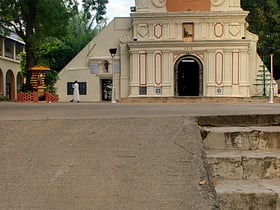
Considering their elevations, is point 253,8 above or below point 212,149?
above

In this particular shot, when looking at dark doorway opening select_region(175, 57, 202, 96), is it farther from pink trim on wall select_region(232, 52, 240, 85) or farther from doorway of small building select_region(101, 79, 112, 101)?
doorway of small building select_region(101, 79, 112, 101)

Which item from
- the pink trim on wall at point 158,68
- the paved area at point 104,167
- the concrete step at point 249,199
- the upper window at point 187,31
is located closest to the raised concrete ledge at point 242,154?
the paved area at point 104,167

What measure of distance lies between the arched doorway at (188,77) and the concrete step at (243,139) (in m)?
28.2

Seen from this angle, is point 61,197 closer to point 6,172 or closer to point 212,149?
point 6,172

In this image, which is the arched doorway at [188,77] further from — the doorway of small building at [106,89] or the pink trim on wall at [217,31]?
the doorway of small building at [106,89]

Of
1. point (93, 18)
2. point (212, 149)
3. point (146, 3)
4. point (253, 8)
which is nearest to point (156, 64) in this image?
point (146, 3)

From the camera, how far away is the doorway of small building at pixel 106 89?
35616 millimetres

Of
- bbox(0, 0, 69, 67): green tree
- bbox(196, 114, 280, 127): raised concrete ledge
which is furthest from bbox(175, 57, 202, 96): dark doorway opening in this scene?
bbox(196, 114, 280, 127): raised concrete ledge

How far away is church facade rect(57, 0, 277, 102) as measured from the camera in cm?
3291

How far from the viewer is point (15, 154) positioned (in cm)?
444

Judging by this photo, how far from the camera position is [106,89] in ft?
118

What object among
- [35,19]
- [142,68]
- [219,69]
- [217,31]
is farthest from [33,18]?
[219,69]

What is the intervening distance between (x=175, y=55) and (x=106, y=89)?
6.50m

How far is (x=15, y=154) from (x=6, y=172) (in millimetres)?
487
